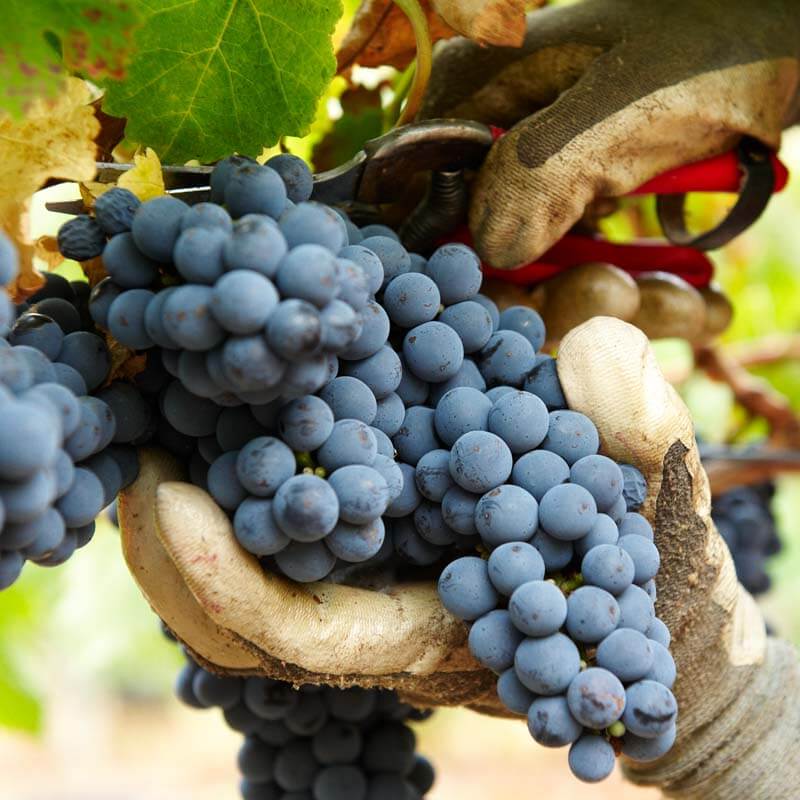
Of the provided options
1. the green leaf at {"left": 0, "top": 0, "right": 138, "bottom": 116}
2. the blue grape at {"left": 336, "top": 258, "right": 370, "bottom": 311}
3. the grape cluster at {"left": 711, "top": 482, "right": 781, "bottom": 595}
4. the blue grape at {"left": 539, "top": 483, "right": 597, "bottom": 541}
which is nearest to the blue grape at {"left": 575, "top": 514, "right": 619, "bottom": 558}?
the blue grape at {"left": 539, "top": 483, "right": 597, "bottom": 541}

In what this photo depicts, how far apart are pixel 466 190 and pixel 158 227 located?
13.4 inches

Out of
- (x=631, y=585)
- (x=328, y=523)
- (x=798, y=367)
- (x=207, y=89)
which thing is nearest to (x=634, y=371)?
(x=631, y=585)

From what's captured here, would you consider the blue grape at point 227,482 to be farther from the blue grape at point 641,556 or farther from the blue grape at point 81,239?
the blue grape at point 641,556

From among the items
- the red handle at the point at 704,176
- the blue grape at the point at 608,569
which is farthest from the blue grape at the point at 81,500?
the red handle at the point at 704,176

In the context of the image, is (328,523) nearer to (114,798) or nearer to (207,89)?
(207,89)

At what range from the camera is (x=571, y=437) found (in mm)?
669

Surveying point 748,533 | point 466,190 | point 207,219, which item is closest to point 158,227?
point 207,219

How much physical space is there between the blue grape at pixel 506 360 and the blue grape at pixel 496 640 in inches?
7.1

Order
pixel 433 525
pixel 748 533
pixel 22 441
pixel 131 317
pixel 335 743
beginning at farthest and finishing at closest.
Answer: pixel 748 533 → pixel 335 743 → pixel 433 525 → pixel 131 317 → pixel 22 441

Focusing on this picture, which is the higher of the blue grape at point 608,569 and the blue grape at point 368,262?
the blue grape at point 368,262

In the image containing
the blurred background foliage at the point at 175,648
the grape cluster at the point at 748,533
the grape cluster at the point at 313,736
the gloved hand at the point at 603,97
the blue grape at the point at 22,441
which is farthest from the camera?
the grape cluster at the point at 748,533

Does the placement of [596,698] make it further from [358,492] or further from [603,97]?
[603,97]

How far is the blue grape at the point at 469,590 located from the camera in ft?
2.09

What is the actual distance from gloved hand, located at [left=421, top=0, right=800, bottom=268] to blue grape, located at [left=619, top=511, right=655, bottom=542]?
10.3 inches
